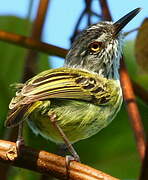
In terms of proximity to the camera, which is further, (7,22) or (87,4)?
(7,22)

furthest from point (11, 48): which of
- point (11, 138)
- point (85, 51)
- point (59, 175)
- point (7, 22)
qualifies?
point (59, 175)

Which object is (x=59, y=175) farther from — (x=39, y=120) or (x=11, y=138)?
(x=11, y=138)

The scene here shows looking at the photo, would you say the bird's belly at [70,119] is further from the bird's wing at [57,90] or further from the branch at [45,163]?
the branch at [45,163]

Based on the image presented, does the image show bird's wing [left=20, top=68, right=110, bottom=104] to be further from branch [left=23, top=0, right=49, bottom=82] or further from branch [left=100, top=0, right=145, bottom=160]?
branch [left=100, top=0, right=145, bottom=160]

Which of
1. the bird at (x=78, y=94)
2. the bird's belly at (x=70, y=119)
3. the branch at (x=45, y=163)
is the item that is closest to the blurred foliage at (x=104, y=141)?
the bird at (x=78, y=94)

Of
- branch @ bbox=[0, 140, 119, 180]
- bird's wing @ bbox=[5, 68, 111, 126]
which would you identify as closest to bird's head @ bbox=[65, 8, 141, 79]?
bird's wing @ bbox=[5, 68, 111, 126]

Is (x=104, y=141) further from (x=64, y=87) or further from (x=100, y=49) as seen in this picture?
(x=100, y=49)

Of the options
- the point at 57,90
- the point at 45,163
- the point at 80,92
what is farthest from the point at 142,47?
the point at 45,163
